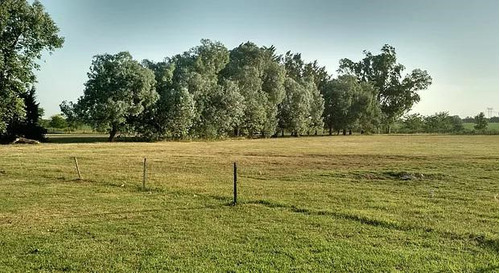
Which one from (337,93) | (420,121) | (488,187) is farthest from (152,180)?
(420,121)

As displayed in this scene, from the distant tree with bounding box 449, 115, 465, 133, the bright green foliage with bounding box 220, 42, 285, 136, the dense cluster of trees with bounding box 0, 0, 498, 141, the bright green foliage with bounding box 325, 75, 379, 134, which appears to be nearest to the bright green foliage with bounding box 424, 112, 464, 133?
the distant tree with bounding box 449, 115, 465, 133

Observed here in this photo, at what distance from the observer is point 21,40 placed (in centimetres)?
4162

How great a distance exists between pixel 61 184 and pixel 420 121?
11594 centimetres

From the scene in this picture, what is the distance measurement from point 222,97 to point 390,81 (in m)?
59.7

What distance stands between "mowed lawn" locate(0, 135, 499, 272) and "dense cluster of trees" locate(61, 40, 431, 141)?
3365cm

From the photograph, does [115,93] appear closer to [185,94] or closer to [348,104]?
[185,94]

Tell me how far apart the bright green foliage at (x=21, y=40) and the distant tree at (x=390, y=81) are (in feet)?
267

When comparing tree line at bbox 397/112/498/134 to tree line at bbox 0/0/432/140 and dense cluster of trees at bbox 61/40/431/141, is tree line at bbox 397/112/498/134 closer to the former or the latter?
dense cluster of trees at bbox 61/40/431/141

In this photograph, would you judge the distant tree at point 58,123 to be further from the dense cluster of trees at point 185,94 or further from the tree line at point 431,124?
the tree line at point 431,124

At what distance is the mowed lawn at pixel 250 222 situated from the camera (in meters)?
8.57

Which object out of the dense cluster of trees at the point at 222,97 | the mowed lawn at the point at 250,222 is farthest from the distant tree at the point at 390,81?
the mowed lawn at the point at 250,222

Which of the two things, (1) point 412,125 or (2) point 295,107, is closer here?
(2) point 295,107

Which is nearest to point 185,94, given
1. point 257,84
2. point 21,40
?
point 257,84

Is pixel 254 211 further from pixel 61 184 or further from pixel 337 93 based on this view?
Answer: pixel 337 93
